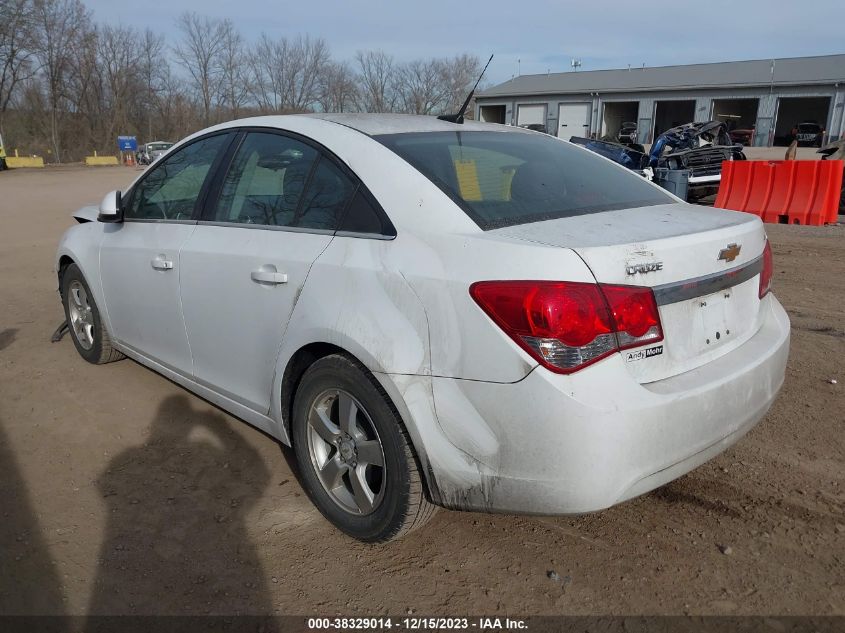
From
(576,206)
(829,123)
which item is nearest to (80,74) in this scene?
(829,123)

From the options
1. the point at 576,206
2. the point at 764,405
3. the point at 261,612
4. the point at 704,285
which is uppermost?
the point at 576,206

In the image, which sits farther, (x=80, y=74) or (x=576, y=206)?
(x=80, y=74)

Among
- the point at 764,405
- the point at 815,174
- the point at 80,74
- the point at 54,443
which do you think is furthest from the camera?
the point at 80,74

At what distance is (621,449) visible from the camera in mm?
2096

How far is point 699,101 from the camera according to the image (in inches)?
1809

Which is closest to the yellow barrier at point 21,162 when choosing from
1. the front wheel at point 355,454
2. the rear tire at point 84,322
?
the rear tire at point 84,322

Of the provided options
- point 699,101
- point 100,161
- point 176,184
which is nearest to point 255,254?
point 176,184

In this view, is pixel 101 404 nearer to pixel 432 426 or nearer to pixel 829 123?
pixel 432 426

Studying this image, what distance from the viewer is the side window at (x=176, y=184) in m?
3.50

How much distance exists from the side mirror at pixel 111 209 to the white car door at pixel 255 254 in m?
0.86

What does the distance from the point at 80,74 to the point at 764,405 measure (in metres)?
66.8

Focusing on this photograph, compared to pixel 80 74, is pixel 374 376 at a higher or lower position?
lower

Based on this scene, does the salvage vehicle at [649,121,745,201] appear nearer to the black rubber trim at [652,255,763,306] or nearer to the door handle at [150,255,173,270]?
the black rubber trim at [652,255,763,306]

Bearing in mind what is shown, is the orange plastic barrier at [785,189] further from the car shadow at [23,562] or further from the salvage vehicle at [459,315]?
the car shadow at [23,562]
